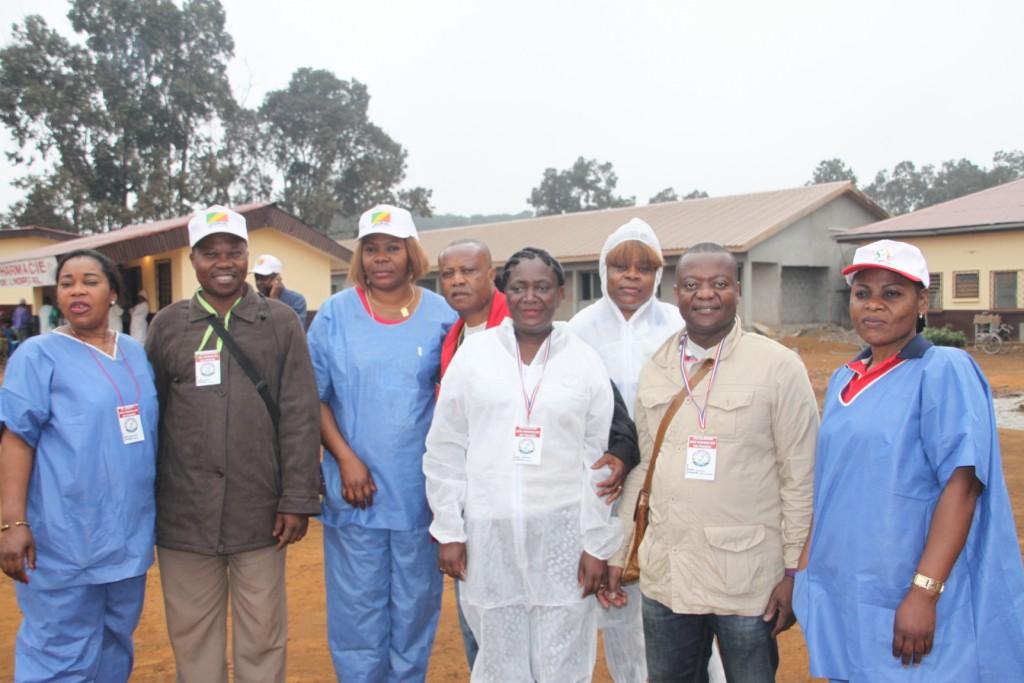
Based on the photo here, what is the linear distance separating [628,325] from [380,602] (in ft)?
5.06

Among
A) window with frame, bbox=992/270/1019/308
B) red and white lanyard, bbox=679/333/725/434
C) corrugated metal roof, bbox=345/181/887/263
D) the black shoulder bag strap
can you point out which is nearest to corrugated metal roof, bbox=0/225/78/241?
corrugated metal roof, bbox=345/181/887/263

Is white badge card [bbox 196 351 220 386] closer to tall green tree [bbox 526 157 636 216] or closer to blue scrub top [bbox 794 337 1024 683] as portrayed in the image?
blue scrub top [bbox 794 337 1024 683]

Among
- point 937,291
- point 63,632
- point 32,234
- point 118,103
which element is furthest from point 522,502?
point 118,103

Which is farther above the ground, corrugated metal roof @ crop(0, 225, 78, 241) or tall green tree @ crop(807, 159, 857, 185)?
tall green tree @ crop(807, 159, 857, 185)

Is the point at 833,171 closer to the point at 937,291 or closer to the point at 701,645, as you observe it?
the point at 937,291

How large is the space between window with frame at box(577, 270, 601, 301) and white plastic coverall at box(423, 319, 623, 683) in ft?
78.2

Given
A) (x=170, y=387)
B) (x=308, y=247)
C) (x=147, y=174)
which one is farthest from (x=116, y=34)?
(x=170, y=387)

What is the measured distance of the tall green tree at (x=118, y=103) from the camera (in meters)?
31.8

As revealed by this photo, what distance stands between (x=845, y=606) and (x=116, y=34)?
39.9 m

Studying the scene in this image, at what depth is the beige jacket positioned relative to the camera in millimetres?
2457

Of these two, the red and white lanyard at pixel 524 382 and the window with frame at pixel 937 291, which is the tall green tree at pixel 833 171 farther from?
the red and white lanyard at pixel 524 382

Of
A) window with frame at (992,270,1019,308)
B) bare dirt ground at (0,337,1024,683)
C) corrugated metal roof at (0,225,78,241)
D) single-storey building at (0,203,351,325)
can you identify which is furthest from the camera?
corrugated metal roof at (0,225,78,241)

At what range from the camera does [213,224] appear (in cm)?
304

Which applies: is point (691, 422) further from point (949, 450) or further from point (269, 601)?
point (269, 601)
